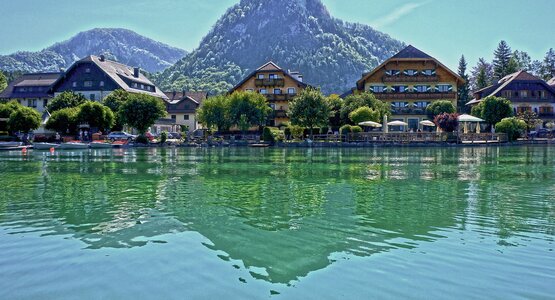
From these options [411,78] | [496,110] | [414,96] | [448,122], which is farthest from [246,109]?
[496,110]

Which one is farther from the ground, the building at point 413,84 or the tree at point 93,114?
the building at point 413,84

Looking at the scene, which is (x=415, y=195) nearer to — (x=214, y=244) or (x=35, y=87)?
(x=214, y=244)

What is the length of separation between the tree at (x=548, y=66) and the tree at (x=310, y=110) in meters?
64.6

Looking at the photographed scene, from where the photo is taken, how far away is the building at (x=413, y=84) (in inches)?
2886

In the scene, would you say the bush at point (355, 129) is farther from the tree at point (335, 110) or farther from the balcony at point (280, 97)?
the balcony at point (280, 97)

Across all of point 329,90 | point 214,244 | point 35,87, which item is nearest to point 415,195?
point 214,244

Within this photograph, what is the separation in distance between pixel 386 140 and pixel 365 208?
4463cm

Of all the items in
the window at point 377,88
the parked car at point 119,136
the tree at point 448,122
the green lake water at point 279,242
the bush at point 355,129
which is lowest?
the green lake water at point 279,242

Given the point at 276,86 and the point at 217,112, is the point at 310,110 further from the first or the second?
the point at 276,86

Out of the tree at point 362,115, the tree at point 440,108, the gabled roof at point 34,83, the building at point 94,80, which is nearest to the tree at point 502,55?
the tree at point 440,108

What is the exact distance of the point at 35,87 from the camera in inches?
3580

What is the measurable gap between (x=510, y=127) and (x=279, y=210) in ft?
174

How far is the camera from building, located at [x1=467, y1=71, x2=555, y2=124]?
244ft

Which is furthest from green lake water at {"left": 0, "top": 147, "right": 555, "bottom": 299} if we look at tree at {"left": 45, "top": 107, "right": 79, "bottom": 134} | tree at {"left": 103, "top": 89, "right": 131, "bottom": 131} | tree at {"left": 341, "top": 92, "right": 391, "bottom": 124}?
tree at {"left": 103, "top": 89, "right": 131, "bottom": 131}
